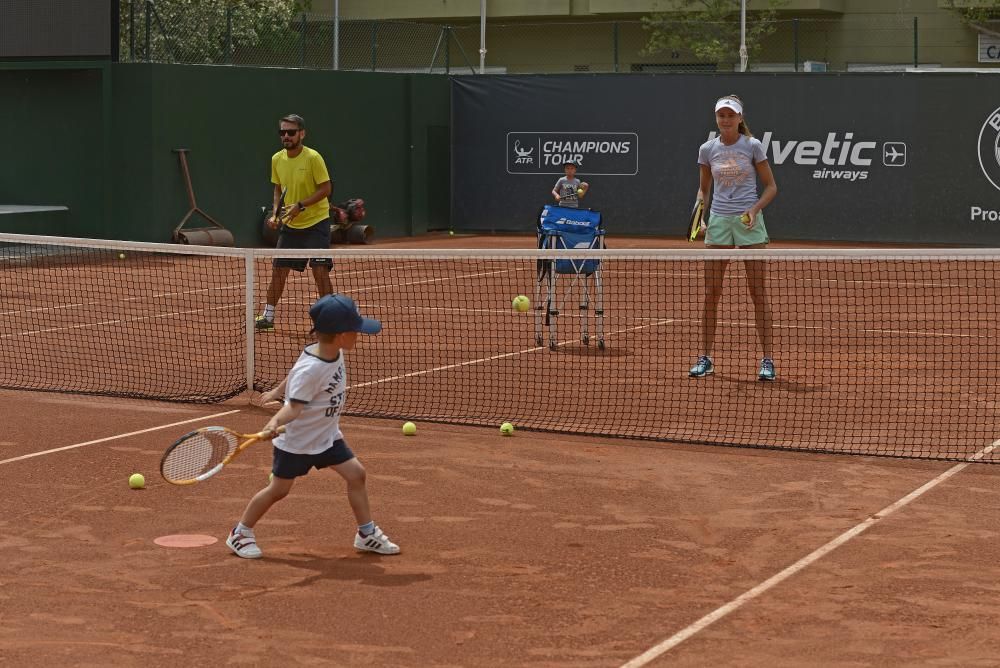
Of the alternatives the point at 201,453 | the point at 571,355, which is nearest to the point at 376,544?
the point at 201,453

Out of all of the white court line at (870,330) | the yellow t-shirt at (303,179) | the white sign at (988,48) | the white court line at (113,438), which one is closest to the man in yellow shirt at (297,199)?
the yellow t-shirt at (303,179)

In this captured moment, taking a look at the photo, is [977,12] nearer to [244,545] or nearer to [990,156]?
[990,156]

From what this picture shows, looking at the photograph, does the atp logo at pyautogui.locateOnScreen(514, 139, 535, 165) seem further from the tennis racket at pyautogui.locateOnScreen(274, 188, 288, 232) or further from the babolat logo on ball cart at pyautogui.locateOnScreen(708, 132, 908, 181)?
the tennis racket at pyautogui.locateOnScreen(274, 188, 288, 232)

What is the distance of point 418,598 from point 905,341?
7.74 metres

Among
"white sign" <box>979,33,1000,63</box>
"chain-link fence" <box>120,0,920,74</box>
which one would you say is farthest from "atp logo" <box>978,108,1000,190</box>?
"white sign" <box>979,33,1000,63</box>

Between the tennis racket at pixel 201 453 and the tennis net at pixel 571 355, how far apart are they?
9.83ft

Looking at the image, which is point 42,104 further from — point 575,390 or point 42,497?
point 42,497

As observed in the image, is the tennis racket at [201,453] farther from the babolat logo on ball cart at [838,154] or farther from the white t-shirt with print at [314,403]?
the babolat logo on ball cart at [838,154]

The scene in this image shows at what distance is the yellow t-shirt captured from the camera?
41.5 ft

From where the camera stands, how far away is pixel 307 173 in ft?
41.5

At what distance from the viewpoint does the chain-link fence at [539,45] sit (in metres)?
29.1

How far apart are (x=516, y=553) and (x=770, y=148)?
18.8 meters

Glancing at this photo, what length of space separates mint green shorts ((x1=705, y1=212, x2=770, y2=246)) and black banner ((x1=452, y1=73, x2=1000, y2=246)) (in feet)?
44.9

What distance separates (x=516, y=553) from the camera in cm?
635
